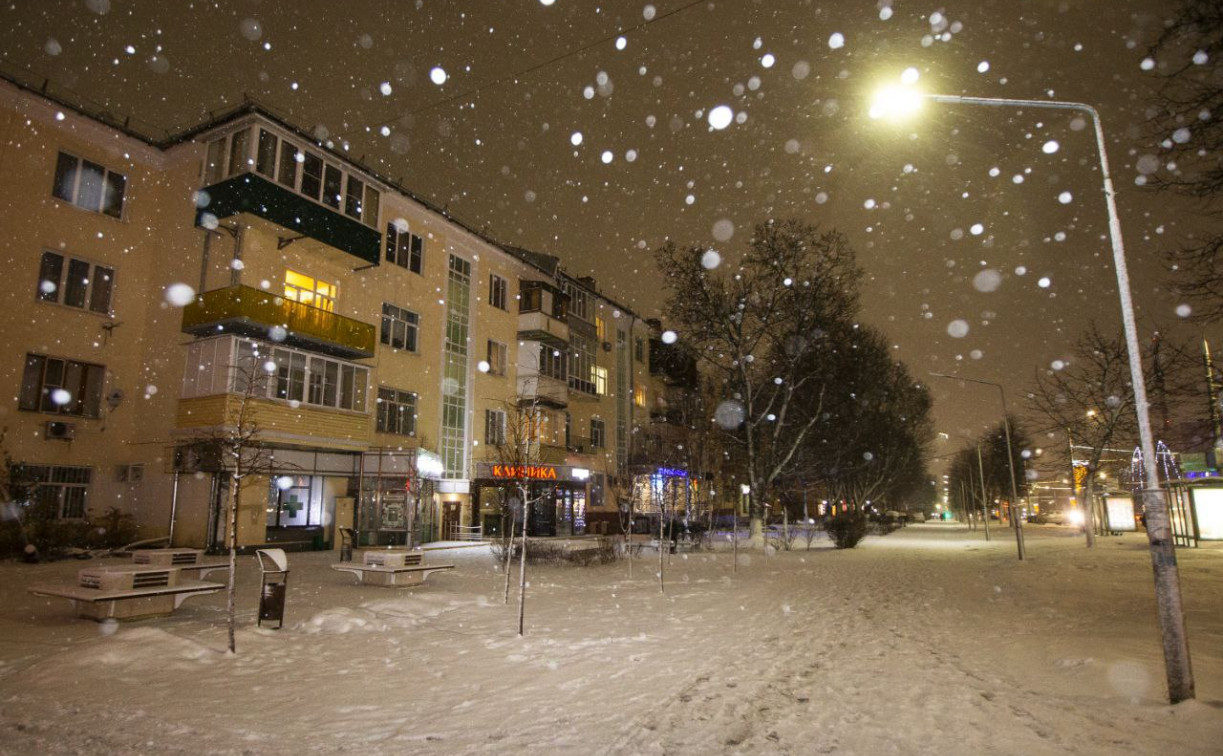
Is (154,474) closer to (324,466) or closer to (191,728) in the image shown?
(324,466)

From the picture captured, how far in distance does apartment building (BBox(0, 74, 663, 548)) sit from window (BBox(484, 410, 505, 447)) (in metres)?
3.87

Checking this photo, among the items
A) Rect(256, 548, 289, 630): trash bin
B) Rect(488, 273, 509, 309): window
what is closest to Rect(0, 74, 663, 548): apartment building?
Rect(488, 273, 509, 309): window

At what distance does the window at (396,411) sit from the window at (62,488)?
32.8 feet

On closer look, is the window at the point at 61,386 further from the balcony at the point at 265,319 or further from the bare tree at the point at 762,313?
the bare tree at the point at 762,313

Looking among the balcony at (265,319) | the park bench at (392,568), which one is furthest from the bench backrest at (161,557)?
the balcony at (265,319)

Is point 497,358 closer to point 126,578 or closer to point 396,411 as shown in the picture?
point 396,411

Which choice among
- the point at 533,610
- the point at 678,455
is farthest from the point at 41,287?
the point at 678,455

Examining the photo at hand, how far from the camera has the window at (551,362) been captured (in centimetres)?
3878

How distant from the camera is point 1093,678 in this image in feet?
24.0

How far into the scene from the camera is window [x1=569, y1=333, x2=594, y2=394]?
140 ft

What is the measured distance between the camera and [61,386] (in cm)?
2161

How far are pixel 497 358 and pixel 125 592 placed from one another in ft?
88.8

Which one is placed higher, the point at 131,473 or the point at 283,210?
the point at 283,210

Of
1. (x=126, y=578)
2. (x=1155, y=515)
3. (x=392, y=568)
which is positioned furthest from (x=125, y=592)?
(x=1155, y=515)
